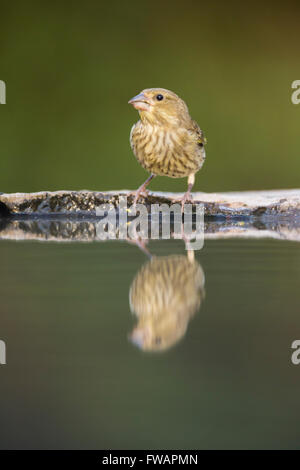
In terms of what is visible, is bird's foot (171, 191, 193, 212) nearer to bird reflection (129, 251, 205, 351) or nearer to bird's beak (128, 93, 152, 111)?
bird's beak (128, 93, 152, 111)

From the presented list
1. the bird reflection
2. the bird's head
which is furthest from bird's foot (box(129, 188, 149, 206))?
the bird reflection

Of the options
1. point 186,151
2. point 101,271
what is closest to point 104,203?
point 186,151

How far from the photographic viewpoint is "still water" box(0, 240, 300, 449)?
585 millimetres

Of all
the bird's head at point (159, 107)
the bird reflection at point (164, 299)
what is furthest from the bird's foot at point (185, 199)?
the bird reflection at point (164, 299)

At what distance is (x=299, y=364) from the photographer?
2.48ft

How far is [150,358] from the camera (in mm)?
758

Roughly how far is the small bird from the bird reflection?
122cm

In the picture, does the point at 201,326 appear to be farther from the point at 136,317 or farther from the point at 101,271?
the point at 101,271

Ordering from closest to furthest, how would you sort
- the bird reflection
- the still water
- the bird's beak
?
the still water, the bird reflection, the bird's beak

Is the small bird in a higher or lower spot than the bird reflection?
higher

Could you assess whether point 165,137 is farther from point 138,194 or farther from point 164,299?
point 164,299

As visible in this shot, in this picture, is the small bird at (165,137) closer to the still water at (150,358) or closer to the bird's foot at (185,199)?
the bird's foot at (185,199)

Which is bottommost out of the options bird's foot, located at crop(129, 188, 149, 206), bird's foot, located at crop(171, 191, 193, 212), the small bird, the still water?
the still water

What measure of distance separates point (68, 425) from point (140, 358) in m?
0.18
